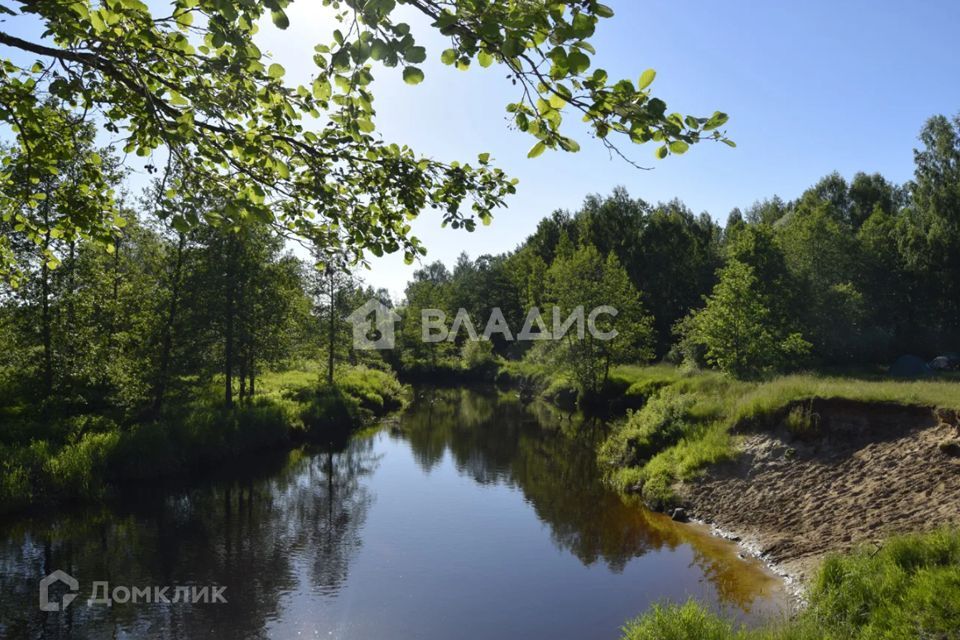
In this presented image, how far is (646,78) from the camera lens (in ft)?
9.97

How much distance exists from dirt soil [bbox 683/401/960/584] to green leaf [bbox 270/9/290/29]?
11.3 meters

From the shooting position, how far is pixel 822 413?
15.6 metres

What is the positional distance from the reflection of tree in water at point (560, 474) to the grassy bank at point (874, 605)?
2081 millimetres

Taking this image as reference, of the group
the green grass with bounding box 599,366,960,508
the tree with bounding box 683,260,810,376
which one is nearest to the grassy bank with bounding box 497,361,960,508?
the green grass with bounding box 599,366,960,508

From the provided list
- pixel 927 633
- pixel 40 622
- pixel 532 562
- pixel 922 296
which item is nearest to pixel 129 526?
pixel 40 622

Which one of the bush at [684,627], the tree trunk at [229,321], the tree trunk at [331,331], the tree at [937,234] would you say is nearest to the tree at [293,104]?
the bush at [684,627]

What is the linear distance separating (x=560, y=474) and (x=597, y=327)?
16.1 meters

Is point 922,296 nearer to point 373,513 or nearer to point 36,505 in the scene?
point 373,513

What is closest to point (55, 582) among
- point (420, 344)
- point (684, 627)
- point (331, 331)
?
point (684, 627)

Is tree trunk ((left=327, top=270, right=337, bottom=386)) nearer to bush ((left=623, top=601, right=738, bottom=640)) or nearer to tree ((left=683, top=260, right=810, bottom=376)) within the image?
tree ((left=683, top=260, right=810, bottom=376))

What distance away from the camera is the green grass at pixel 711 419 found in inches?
603

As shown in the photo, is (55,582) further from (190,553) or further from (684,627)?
(684,627)

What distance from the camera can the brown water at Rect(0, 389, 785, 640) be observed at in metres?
9.91

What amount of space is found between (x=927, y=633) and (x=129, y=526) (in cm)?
1507
